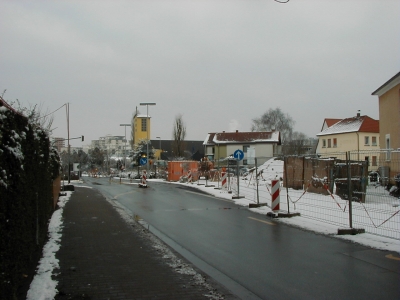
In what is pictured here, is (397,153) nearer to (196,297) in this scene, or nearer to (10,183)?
(196,297)

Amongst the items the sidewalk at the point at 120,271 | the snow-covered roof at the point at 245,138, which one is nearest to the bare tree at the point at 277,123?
the snow-covered roof at the point at 245,138

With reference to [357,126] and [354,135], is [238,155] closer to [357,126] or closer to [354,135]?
[354,135]

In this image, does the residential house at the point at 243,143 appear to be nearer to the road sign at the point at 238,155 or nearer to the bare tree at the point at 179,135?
the bare tree at the point at 179,135

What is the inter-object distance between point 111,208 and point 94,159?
8809cm

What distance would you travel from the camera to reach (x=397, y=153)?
8812 millimetres

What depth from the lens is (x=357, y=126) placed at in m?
53.7

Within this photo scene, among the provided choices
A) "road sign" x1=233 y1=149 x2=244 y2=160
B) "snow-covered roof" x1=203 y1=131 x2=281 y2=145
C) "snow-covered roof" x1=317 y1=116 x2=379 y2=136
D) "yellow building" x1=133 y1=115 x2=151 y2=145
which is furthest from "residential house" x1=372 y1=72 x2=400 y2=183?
"yellow building" x1=133 y1=115 x2=151 y2=145

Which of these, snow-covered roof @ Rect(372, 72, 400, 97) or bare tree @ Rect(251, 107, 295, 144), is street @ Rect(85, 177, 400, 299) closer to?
snow-covered roof @ Rect(372, 72, 400, 97)

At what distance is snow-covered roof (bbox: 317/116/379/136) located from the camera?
52.8m

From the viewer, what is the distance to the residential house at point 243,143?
249 ft

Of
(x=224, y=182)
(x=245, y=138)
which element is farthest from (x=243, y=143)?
(x=224, y=182)

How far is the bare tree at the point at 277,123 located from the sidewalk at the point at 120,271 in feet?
266

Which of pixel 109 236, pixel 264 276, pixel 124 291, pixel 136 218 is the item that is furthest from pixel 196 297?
pixel 136 218

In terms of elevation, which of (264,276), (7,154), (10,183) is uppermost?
(7,154)
